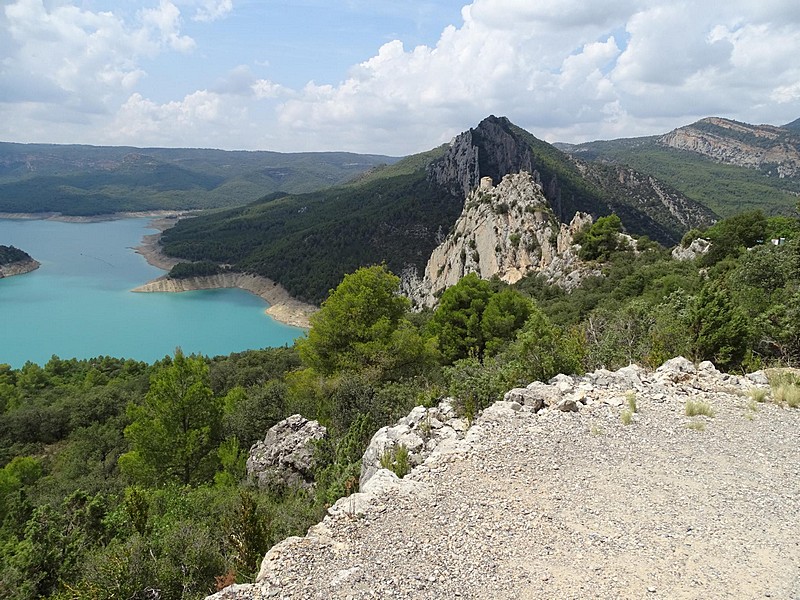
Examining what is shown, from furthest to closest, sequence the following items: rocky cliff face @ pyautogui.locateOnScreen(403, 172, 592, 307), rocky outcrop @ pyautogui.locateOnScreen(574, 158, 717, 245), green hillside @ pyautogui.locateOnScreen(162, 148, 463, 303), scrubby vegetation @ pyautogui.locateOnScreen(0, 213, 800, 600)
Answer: green hillside @ pyautogui.locateOnScreen(162, 148, 463, 303) → rocky outcrop @ pyautogui.locateOnScreen(574, 158, 717, 245) → rocky cliff face @ pyautogui.locateOnScreen(403, 172, 592, 307) → scrubby vegetation @ pyautogui.locateOnScreen(0, 213, 800, 600)

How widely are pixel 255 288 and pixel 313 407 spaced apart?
3072 inches

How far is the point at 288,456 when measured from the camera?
9781 mm

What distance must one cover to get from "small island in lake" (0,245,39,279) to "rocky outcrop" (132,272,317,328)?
29.1 meters

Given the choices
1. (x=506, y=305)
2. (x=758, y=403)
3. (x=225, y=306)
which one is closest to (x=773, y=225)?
(x=506, y=305)

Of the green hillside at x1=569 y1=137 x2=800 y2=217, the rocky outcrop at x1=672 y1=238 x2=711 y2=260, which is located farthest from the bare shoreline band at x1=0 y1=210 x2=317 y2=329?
the green hillside at x1=569 y1=137 x2=800 y2=217

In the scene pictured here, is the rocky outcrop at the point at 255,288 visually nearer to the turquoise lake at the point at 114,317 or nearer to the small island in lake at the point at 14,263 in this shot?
the turquoise lake at the point at 114,317

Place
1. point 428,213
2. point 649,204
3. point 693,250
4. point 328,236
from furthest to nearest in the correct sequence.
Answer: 1. point 328,236
2. point 649,204
3. point 428,213
4. point 693,250

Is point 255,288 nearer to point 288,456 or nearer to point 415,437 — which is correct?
point 288,456

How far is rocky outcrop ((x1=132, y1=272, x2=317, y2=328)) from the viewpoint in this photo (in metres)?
71.9

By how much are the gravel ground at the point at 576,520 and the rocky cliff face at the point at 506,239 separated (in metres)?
28.9

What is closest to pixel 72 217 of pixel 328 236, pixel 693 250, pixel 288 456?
pixel 328 236

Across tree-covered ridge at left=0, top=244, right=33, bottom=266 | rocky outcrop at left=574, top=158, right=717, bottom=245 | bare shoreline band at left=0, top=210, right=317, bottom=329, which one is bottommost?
bare shoreline band at left=0, top=210, right=317, bottom=329

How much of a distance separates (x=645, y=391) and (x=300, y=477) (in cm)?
647

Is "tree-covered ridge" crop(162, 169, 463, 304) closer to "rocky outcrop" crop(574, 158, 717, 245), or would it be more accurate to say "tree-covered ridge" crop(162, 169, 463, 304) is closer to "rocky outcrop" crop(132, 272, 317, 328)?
"rocky outcrop" crop(132, 272, 317, 328)
